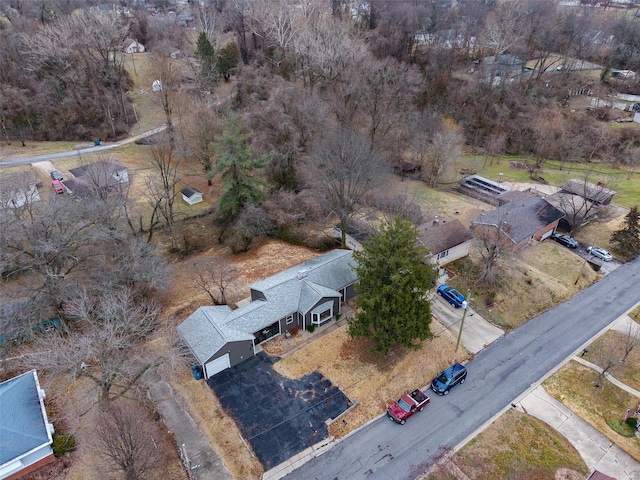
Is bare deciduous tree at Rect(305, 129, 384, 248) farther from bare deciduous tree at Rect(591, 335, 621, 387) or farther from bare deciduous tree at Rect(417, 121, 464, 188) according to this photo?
bare deciduous tree at Rect(591, 335, 621, 387)

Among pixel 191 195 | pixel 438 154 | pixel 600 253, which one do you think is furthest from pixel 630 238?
pixel 191 195

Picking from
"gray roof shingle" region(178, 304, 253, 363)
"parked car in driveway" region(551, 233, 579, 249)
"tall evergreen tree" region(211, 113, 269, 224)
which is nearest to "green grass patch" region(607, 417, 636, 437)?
"parked car in driveway" region(551, 233, 579, 249)

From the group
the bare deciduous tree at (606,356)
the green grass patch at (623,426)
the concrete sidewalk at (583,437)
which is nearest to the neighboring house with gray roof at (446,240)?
the bare deciduous tree at (606,356)

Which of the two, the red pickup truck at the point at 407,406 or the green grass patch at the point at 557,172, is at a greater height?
the red pickup truck at the point at 407,406

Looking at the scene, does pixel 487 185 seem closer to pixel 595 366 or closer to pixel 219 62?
pixel 595 366

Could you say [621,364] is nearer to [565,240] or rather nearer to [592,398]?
[592,398]

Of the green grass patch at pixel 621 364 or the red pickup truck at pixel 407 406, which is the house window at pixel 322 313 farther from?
the green grass patch at pixel 621 364
